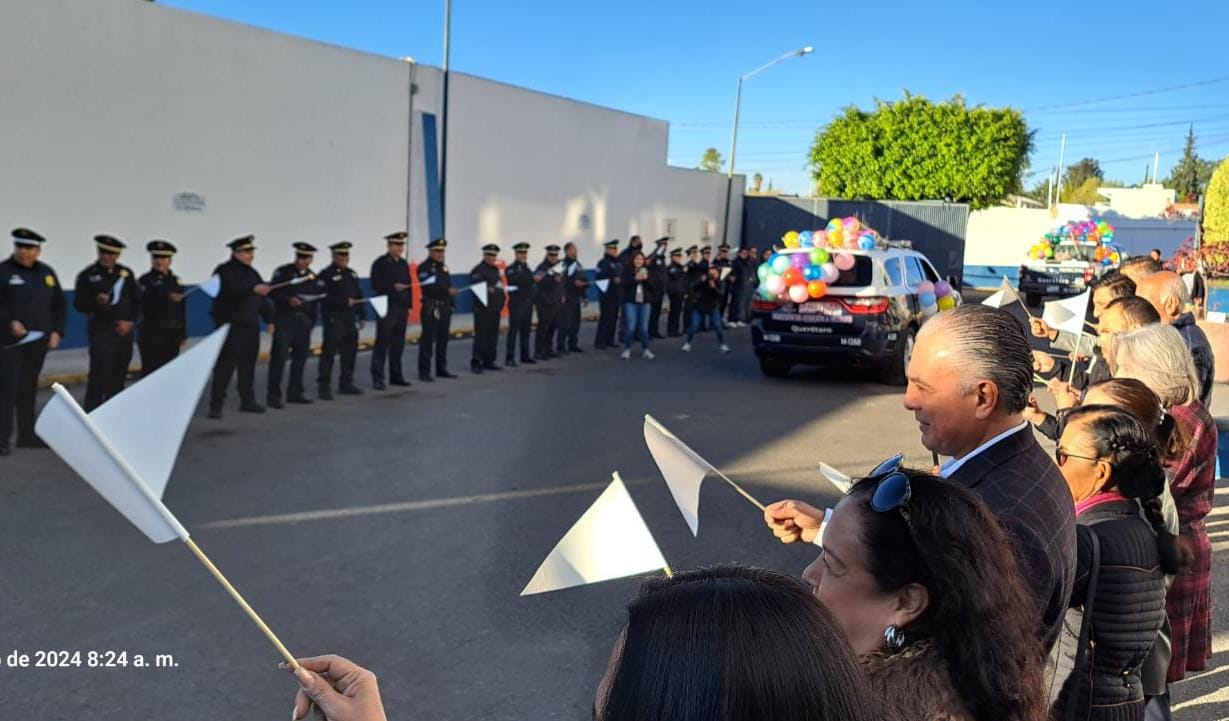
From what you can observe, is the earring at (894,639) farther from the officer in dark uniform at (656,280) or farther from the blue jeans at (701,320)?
the blue jeans at (701,320)

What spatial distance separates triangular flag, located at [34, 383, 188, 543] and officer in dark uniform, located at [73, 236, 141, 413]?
8124 mm

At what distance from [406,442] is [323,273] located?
3575 millimetres

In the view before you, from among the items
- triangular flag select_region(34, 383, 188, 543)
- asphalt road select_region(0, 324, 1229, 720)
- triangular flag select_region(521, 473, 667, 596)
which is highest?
triangular flag select_region(34, 383, 188, 543)

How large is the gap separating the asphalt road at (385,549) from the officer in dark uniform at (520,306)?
3504 millimetres

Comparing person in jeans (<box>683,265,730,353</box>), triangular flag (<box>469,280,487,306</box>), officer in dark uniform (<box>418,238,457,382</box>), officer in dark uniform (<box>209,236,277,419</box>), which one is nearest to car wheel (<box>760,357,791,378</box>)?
person in jeans (<box>683,265,730,353</box>)

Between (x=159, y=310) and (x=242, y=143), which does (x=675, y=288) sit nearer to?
(x=242, y=143)

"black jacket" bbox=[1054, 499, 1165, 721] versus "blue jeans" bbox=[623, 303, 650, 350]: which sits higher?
"black jacket" bbox=[1054, 499, 1165, 721]

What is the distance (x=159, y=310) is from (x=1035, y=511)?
9579 millimetres

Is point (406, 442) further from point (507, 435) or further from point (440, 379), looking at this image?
point (440, 379)

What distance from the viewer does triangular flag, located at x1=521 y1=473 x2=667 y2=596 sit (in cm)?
231

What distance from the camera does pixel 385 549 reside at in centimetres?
571

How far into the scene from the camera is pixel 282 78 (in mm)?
15719

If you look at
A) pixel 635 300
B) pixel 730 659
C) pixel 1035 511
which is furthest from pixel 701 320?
pixel 730 659

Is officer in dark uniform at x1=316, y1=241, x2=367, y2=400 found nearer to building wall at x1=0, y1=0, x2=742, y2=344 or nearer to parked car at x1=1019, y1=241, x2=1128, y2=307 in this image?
building wall at x1=0, y1=0, x2=742, y2=344
